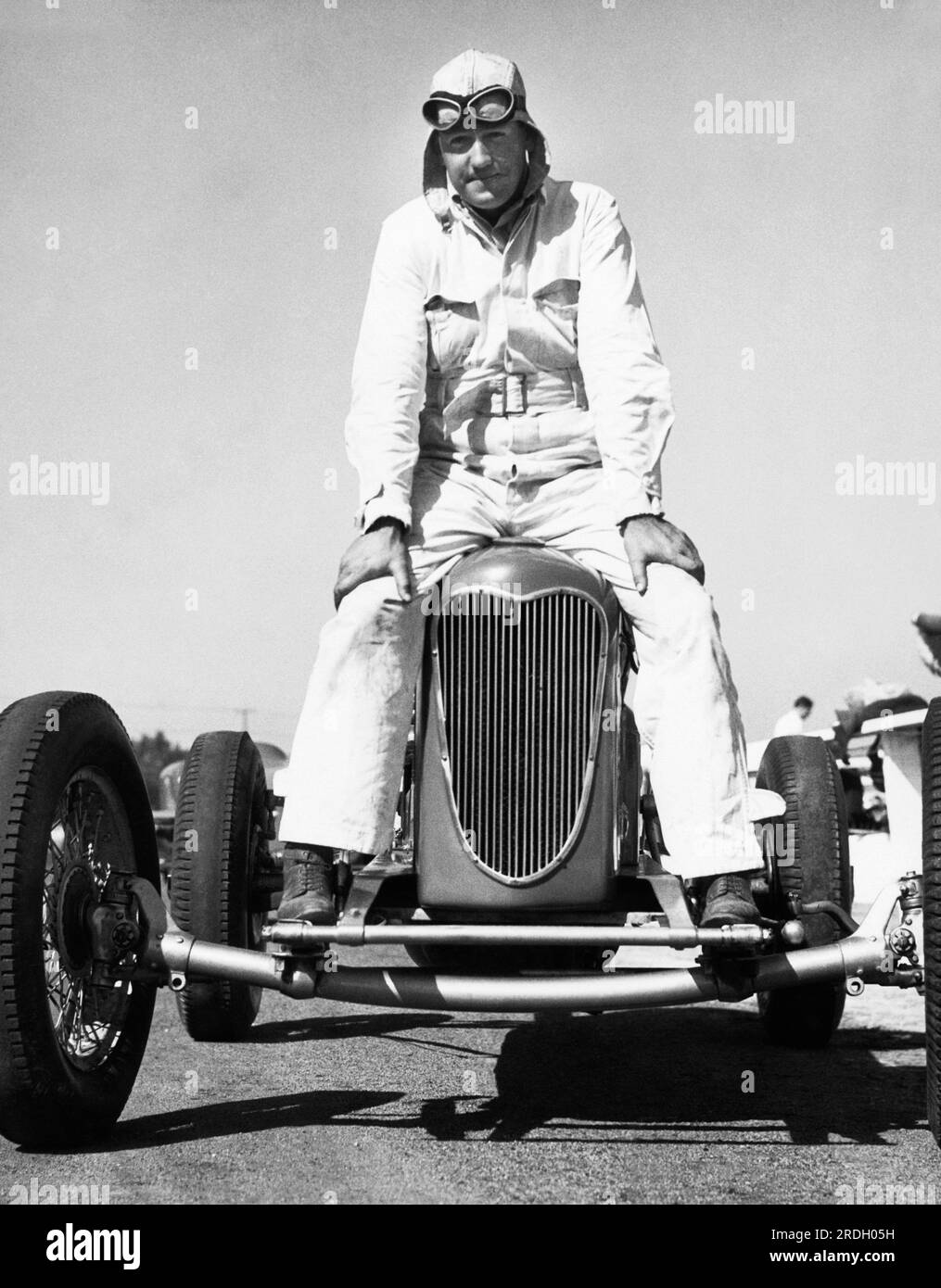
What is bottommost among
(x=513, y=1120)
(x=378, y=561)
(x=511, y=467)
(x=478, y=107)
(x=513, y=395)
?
(x=513, y=1120)

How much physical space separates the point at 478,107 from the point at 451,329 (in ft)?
2.10

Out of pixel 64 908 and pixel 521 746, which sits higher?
pixel 521 746

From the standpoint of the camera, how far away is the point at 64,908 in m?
3.98

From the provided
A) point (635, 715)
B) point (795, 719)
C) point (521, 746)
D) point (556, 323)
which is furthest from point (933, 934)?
point (795, 719)

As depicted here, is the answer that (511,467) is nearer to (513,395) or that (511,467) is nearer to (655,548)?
(513,395)

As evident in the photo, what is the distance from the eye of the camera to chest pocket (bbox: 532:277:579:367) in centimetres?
466

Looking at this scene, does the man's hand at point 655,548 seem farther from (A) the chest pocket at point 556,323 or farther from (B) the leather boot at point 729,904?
(B) the leather boot at point 729,904

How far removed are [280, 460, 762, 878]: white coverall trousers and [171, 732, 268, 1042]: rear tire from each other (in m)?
1.02

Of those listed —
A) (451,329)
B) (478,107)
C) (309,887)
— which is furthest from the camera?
(451,329)

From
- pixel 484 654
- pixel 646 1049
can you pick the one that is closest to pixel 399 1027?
pixel 646 1049

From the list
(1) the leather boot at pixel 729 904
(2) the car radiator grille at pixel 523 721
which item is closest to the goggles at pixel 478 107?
(2) the car radiator grille at pixel 523 721

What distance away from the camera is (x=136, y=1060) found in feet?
13.9

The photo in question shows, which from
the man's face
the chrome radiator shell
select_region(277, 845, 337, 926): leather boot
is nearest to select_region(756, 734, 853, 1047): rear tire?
the chrome radiator shell

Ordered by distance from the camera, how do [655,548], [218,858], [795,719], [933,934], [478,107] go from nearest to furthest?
[933,934], [655,548], [478,107], [218,858], [795,719]
